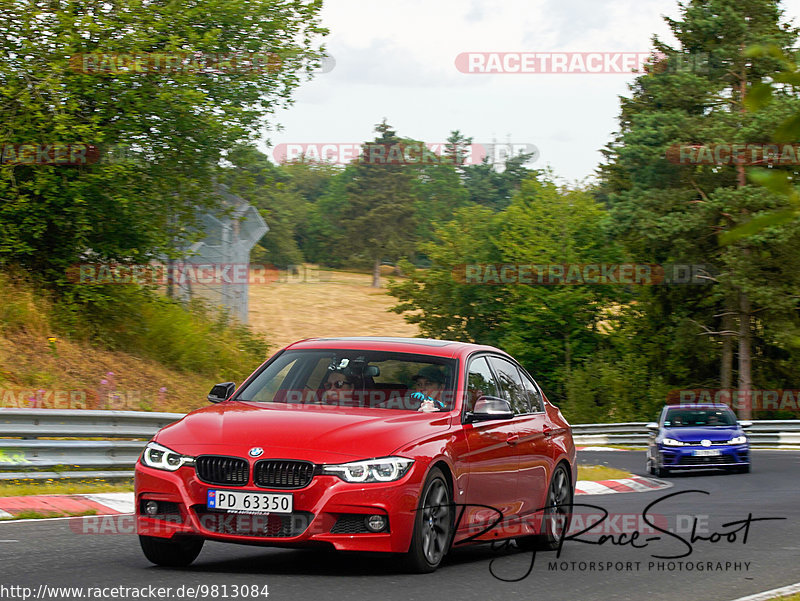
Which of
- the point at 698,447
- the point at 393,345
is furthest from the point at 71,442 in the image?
the point at 698,447

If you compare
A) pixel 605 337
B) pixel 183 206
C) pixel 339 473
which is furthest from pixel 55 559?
pixel 605 337

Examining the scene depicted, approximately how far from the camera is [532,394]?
10211mm

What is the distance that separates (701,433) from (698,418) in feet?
3.65

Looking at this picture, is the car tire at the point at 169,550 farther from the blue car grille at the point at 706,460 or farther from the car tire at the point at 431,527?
the blue car grille at the point at 706,460

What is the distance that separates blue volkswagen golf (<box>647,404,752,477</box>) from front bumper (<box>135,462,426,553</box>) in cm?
1603

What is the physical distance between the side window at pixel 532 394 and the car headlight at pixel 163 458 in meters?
3.63

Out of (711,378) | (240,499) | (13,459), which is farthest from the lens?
(711,378)

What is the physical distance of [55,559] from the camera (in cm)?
783

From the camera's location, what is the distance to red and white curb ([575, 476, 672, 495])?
1850 cm

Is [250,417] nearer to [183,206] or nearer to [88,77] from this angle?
[88,77]

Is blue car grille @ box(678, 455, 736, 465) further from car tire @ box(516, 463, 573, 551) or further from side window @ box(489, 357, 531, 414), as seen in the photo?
side window @ box(489, 357, 531, 414)

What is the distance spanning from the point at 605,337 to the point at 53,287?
42.3 meters

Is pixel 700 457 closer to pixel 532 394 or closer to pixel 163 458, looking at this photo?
pixel 532 394

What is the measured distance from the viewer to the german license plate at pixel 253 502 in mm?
6977
